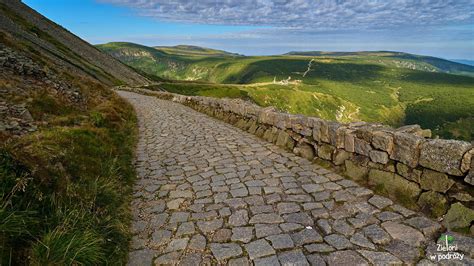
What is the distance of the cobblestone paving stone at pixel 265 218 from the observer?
149 inches

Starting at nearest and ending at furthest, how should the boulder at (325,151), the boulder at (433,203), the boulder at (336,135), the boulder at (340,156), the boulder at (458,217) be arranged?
the boulder at (458,217), the boulder at (433,203), the boulder at (340,156), the boulder at (336,135), the boulder at (325,151)

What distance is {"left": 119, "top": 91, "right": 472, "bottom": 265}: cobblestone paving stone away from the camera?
3797mm

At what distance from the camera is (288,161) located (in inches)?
299

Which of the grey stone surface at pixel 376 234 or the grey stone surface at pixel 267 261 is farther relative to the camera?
the grey stone surface at pixel 376 234

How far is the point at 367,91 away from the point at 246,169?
20261cm

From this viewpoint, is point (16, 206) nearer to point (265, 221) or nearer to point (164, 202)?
point (164, 202)

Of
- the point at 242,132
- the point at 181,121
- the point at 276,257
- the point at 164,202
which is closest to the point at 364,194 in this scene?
the point at 276,257

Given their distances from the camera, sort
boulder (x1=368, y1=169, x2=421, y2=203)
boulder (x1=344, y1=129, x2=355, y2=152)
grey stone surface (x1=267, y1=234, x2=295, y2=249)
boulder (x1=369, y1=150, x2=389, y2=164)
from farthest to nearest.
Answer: boulder (x1=344, y1=129, x2=355, y2=152) < boulder (x1=369, y1=150, x2=389, y2=164) < boulder (x1=368, y1=169, x2=421, y2=203) < grey stone surface (x1=267, y1=234, x2=295, y2=249)

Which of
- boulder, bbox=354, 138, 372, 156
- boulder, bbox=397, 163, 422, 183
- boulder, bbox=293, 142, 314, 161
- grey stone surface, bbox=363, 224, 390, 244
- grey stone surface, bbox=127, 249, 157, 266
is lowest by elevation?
grey stone surface, bbox=127, 249, 157, 266

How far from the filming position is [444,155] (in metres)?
4.53

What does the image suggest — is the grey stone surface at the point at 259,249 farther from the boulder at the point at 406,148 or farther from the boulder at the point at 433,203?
the boulder at the point at 406,148

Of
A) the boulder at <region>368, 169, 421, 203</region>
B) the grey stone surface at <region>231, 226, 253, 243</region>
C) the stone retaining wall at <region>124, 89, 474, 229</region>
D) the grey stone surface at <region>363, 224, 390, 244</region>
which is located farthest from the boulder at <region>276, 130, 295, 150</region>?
the grey stone surface at <region>231, 226, 253, 243</region>


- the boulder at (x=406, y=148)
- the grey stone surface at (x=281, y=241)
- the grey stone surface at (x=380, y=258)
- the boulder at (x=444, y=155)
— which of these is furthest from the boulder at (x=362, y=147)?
the grey stone surface at (x=281, y=241)

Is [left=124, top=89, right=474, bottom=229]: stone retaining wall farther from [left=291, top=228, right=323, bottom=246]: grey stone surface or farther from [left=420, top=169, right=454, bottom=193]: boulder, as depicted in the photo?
[left=291, top=228, right=323, bottom=246]: grey stone surface
